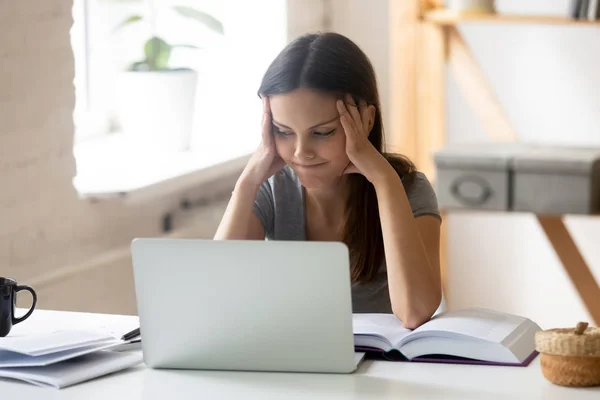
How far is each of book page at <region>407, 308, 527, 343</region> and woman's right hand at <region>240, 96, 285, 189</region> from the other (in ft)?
1.59

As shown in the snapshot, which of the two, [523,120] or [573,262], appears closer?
[573,262]

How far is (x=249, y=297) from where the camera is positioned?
150 centimetres

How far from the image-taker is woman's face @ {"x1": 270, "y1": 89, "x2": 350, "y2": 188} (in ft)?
6.20

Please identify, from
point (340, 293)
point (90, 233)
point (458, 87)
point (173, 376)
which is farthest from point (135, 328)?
point (458, 87)

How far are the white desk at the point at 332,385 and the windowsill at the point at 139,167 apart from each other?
1367 millimetres

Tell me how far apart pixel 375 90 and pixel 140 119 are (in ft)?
4.73

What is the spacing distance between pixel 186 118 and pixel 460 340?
1970 millimetres

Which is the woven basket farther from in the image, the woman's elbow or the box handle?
the box handle

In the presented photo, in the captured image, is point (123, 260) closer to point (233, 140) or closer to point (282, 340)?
point (233, 140)

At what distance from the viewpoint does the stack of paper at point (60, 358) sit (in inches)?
59.7

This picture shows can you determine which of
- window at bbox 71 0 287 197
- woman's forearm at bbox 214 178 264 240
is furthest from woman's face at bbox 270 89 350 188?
window at bbox 71 0 287 197

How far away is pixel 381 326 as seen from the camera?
169cm

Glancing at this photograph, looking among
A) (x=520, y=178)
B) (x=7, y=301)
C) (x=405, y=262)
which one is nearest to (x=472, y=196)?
(x=520, y=178)

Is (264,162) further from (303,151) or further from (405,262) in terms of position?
(405,262)
